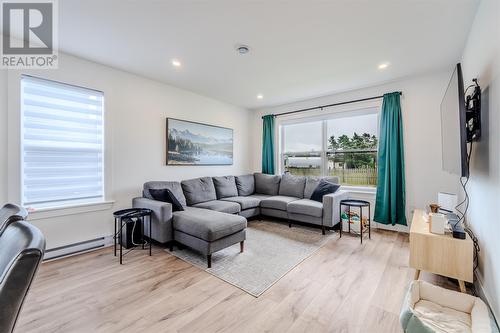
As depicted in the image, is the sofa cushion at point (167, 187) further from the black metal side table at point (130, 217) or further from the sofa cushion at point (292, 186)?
the sofa cushion at point (292, 186)

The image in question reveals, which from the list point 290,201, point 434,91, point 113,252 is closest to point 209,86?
point 290,201

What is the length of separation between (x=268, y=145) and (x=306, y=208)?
207cm

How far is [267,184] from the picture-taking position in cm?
489

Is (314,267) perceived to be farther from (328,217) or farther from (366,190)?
(366,190)

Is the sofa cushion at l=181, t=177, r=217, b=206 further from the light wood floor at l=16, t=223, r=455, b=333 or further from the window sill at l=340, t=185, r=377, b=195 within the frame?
the window sill at l=340, t=185, r=377, b=195

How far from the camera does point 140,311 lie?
1734 millimetres

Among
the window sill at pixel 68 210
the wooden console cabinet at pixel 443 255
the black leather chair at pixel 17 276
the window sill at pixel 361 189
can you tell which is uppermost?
the black leather chair at pixel 17 276

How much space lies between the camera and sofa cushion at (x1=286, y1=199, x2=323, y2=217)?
3.54 m

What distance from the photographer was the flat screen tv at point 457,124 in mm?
1713

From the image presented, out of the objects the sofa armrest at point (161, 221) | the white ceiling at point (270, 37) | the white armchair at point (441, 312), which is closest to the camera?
the white armchair at point (441, 312)

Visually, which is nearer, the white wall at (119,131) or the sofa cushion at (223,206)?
the white wall at (119,131)

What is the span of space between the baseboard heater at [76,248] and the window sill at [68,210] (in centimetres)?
40

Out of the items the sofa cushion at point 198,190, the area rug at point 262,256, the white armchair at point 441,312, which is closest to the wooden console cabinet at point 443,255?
the white armchair at point 441,312

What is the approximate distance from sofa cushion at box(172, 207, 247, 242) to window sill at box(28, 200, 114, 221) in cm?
105
